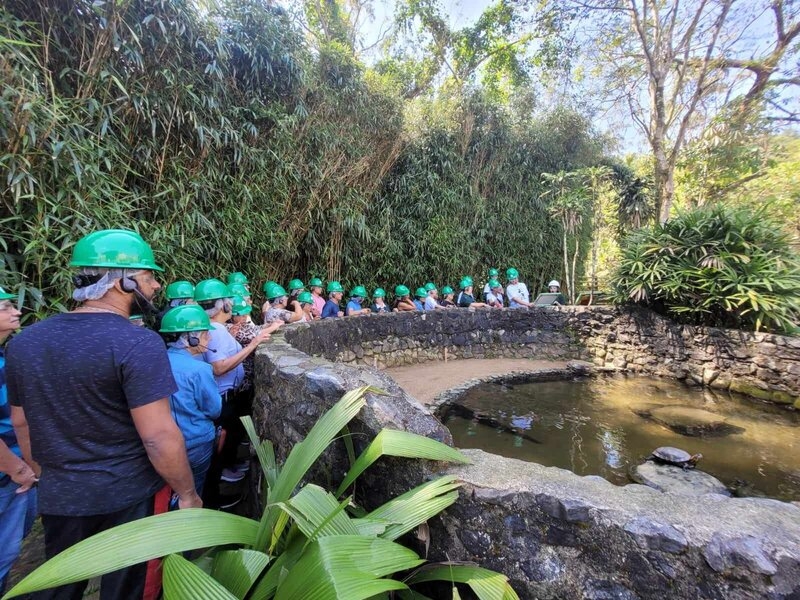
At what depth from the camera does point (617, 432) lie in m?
4.54

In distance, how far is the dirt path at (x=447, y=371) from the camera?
596cm

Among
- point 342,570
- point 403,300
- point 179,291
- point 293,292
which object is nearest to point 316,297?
point 293,292

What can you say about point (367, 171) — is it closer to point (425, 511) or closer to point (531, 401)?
point (531, 401)

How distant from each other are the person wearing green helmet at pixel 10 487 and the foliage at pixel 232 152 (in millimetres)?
1049

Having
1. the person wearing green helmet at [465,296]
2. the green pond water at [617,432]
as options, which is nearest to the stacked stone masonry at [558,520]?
the green pond water at [617,432]

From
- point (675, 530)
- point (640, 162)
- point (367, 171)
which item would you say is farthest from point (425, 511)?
point (640, 162)

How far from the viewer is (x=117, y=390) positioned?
4.33 ft

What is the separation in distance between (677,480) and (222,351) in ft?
12.8

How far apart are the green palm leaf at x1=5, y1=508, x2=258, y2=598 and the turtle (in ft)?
13.1

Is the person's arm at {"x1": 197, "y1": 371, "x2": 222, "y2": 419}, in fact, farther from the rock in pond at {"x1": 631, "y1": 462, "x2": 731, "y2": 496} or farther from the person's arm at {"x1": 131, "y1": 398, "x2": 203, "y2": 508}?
the rock in pond at {"x1": 631, "y1": 462, "x2": 731, "y2": 496}

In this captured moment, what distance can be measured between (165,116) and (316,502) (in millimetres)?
4299

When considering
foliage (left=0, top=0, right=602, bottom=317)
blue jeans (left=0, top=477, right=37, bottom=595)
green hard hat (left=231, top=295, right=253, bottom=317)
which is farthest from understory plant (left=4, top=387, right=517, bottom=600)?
foliage (left=0, top=0, right=602, bottom=317)

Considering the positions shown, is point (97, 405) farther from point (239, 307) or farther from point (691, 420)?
point (691, 420)

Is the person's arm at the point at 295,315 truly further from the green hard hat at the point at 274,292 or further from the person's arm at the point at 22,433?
the person's arm at the point at 22,433
